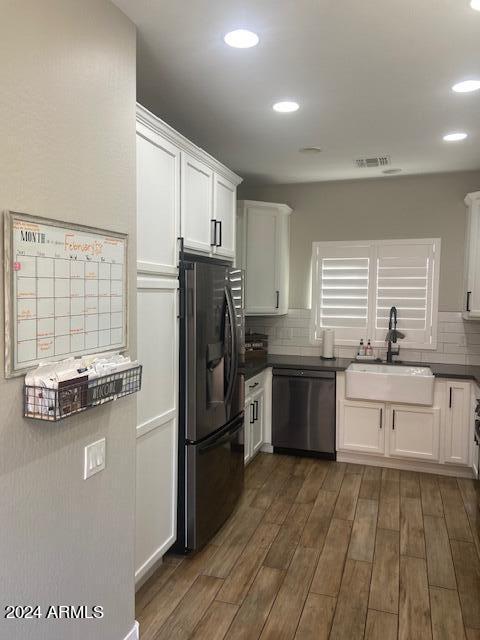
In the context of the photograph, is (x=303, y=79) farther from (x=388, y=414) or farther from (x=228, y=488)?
(x=388, y=414)

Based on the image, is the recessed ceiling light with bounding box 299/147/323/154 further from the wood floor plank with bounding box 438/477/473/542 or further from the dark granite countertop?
the wood floor plank with bounding box 438/477/473/542

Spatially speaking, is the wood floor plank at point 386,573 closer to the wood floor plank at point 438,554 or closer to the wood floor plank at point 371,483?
the wood floor plank at point 438,554

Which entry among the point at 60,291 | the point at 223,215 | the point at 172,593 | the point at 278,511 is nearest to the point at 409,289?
the point at 223,215

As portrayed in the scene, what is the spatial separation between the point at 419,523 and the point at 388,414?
1060 mm

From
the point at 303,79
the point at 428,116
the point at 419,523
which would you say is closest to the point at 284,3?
the point at 303,79

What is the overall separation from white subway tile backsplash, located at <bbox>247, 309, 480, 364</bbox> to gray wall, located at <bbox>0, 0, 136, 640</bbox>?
307 cm

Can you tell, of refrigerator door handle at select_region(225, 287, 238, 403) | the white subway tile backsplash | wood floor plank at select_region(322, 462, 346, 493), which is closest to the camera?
refrigerator door handle at select_region(225, 287, 238, 403)

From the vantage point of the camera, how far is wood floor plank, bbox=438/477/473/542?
118 inches

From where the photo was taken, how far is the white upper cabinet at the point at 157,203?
7.23 ft

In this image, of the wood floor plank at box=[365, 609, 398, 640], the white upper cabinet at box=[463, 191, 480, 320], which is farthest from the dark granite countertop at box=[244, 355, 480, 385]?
the wood floor plank at box=[365, 609, 398, 640]

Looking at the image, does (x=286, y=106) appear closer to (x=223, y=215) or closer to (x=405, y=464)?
(x=223, y=215)

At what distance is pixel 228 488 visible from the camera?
3.06m

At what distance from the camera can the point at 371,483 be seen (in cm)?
381

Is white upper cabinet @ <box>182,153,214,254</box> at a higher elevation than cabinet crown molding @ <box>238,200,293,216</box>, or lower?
lower
